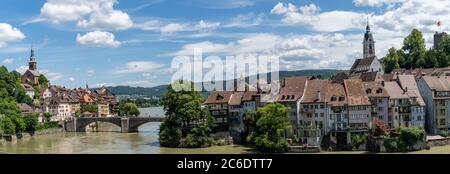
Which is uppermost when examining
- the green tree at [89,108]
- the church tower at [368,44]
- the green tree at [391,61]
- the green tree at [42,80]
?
the church tower at [368,44]

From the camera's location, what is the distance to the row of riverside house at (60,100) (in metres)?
58.8

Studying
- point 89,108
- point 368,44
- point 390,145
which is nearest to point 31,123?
point 89,108

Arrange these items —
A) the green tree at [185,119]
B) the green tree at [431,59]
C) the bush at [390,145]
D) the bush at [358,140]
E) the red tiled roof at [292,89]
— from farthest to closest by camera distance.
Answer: the green tree at [431,59] → the green tree at [185,119] → the red tiled roof at [292,89] → the bush at [358,140] → the bush at [390,145]

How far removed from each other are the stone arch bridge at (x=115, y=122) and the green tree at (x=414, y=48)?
69.1 ft

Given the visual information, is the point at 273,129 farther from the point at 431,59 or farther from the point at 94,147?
the point at 431,59

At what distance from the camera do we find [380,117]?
28.6 metres

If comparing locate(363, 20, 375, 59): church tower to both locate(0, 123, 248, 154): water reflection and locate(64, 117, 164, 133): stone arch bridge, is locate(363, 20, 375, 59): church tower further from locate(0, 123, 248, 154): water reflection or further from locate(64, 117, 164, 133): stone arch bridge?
locate(0, 123, 248, 154): water reflection

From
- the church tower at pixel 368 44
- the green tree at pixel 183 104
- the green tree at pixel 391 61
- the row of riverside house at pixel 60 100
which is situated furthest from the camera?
the row of riverside house at pixel 60 100

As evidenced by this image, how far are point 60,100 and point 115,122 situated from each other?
14.9 meters

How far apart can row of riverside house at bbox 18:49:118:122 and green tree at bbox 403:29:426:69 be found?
106ft

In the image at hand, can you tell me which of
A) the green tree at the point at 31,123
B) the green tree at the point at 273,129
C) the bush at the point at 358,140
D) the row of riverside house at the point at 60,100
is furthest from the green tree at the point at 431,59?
the row of riverside house at the point at 60,100

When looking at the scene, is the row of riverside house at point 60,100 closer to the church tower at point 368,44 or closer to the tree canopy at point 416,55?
the church tower at point 368,44

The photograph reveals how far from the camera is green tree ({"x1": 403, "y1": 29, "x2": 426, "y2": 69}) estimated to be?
47647mm
